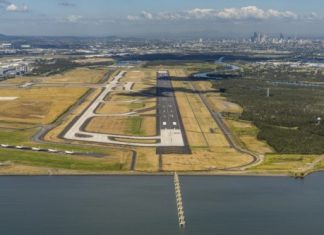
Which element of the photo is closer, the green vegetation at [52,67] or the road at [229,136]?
the road at [229,136]

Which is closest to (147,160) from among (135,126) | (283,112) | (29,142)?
(29,142)

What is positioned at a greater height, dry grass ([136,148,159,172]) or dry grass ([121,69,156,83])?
dry grass ([121,69,156,83])

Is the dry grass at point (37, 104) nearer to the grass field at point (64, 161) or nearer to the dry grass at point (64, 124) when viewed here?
the dry grass at point (64, 124)

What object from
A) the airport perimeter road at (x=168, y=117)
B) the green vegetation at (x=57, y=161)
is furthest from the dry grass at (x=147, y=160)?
the airport perimeter road at (x=168, y=117)

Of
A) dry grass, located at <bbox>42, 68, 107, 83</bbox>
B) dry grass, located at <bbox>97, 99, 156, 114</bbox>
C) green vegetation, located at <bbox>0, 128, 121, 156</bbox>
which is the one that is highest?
dry grass, located at <bbox>42, 68, 107, 83</bbox>

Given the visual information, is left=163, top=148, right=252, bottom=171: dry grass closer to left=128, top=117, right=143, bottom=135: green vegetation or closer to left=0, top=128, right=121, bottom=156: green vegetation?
left=0, top=128, right=121, bottom=156: green vegetation

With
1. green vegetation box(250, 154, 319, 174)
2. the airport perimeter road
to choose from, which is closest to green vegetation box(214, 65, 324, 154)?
green vegetation box(250, 154, 319, 174)
